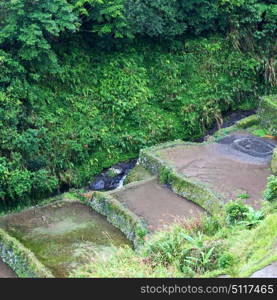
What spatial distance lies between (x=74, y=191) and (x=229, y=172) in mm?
5845

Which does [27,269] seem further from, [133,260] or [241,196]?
[241,196]

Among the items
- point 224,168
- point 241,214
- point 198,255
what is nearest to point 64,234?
point 241,214

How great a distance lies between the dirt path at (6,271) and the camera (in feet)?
49.6

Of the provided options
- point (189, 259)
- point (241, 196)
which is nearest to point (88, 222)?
point (241, 196)

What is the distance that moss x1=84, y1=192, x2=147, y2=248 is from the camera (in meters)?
15.9

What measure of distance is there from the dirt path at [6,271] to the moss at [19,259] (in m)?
0.10

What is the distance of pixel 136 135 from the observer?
72.9 ft

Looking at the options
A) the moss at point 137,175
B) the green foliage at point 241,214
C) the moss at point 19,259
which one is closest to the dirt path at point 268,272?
the green foliage at point 241,214

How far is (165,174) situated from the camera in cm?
1903

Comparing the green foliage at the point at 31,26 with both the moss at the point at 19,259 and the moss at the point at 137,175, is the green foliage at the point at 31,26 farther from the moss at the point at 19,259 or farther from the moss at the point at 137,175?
the moss at the point at 19,259

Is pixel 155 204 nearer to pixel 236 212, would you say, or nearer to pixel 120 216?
pixel 120 216

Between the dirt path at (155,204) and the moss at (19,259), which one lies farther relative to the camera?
the dirt path at (155,204)

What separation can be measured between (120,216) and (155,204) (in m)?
1.33

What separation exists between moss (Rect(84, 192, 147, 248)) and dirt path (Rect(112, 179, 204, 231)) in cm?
32
